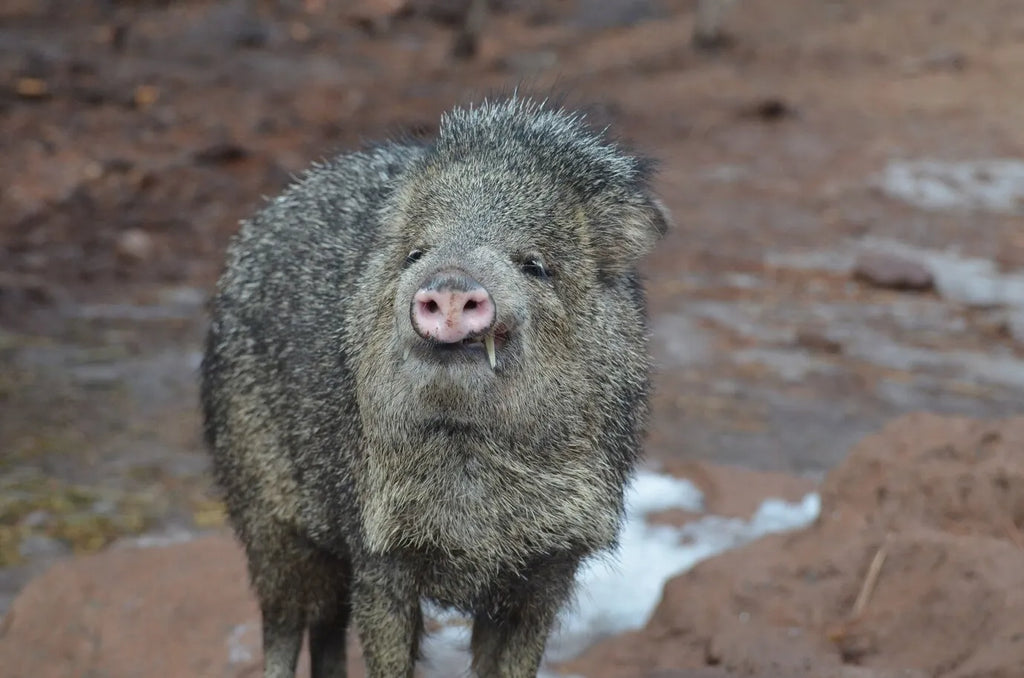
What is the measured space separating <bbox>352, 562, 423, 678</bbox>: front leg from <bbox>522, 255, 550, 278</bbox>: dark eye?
63cm

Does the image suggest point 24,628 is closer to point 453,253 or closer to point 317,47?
point 453,253

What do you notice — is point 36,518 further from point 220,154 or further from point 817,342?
point 220,154

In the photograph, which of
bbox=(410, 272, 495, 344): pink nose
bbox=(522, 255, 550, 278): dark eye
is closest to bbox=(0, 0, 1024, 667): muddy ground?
bbox=(522, 255, 550, 278): dark eye

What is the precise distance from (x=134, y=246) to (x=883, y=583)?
17.2ft

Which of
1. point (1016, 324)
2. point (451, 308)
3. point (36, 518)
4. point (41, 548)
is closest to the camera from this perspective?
point (451, 308)

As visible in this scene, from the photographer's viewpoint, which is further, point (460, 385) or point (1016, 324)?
point (1016, 324)

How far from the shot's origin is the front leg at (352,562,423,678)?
258cm

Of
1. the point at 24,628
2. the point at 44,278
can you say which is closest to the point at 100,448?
the point at 24,628

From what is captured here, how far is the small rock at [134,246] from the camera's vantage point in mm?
7477

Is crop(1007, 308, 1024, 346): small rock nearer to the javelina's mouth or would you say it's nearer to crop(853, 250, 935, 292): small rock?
crop(853, 250, 935, 292): small rock

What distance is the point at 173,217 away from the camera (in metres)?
8.09

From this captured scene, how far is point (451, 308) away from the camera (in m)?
2.09

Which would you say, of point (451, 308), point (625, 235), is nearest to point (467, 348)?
point (451, 308)

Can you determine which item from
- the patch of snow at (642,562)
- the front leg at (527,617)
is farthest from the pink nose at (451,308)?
the patch of snow at (642,562)
